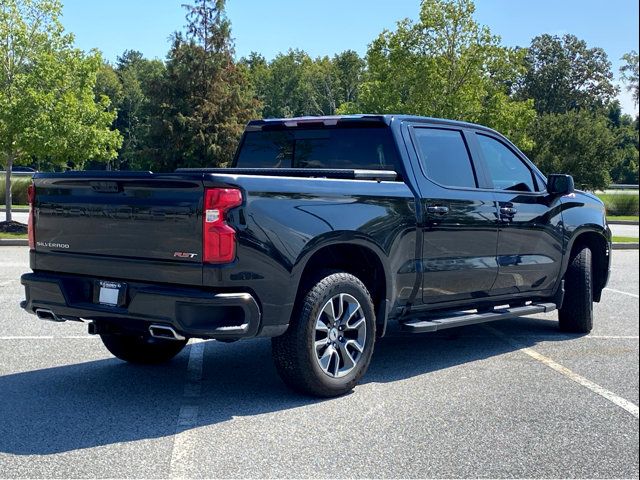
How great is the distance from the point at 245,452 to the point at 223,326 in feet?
2.84

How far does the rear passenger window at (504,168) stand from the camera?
23.0 feet

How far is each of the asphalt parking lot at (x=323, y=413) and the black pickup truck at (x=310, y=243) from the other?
40 centimetres

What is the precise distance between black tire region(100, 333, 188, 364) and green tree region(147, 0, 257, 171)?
44.3 m

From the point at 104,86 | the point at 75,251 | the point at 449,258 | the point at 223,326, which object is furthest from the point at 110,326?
the point at 104,86

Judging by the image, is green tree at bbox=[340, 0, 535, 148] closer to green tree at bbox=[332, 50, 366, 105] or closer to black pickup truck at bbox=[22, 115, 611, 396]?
black pickup truck at bbox=[22, 115, 611, 396]

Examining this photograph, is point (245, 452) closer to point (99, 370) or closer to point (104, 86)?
point (99, 370)

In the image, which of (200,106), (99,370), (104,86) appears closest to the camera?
(99,370)

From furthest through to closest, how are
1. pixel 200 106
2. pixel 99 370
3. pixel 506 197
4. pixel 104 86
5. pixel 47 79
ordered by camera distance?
pixel 104 86, pixel 200 106, pixel 47 79, pixel 506 197, pixel 99 370

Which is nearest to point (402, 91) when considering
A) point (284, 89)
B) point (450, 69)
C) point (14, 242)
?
point (450, 69)

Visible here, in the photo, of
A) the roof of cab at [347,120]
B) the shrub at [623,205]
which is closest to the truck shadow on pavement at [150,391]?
the roof of cab at [347,120]

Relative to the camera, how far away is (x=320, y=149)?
6.70 meters

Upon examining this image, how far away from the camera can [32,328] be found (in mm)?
7855

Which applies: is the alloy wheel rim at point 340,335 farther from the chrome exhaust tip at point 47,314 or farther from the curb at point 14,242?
the curb at point 14,242

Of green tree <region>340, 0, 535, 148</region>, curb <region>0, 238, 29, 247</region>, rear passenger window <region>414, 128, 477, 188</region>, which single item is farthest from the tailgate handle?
green tree <region>340, 0, 535, 148</region>
